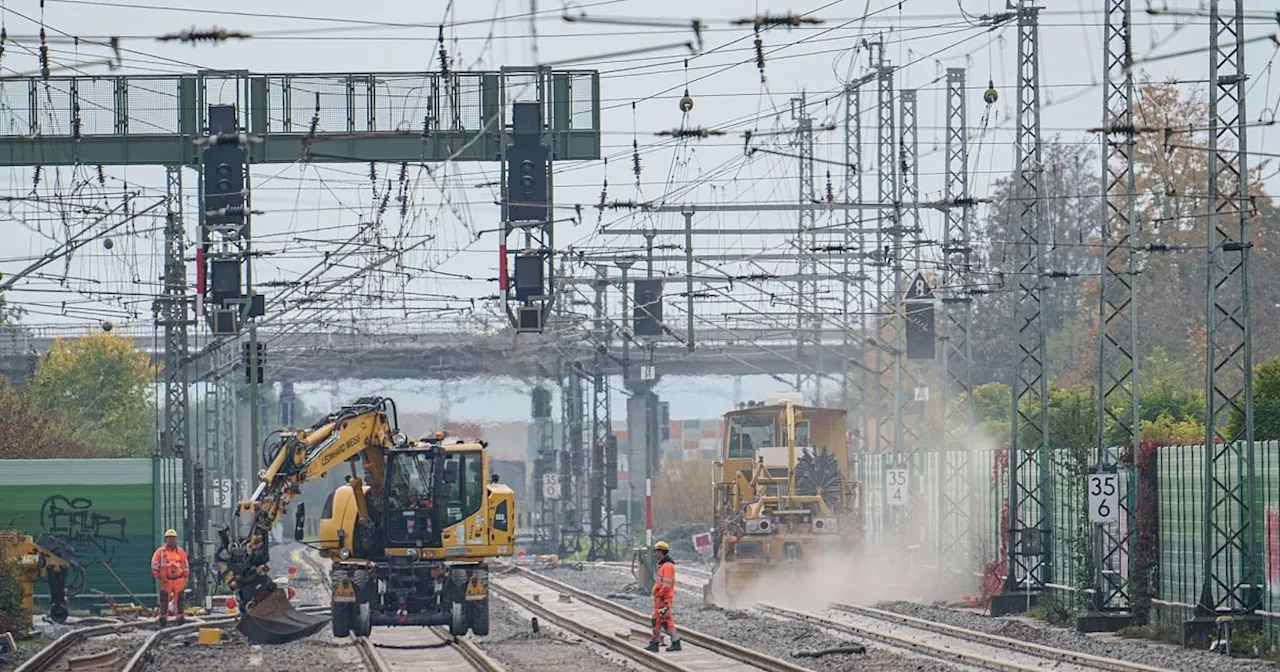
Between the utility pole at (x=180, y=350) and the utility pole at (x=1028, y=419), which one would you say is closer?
the utility pole at (x=1028, y=419)

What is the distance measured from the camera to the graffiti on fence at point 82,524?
41094mm

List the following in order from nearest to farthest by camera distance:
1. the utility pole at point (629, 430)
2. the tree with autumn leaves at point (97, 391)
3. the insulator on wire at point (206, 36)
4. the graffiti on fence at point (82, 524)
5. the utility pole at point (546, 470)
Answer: the insulator on wire at point (206, 36) < the graffiti on fence at point (82, 524) < the utility pole at point (629, 430) < the utility pole at point (546, 470) < the tree with autumn leaves at point (97, 391)

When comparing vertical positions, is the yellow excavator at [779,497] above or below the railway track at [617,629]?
above

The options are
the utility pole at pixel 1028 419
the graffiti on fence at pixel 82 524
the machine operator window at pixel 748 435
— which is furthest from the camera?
the graffiti on fence at pixel 82 524

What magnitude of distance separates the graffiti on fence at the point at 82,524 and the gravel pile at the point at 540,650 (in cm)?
1090

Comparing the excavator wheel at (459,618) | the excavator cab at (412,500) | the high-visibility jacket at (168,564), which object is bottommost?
the excavator wheel at (459,618)

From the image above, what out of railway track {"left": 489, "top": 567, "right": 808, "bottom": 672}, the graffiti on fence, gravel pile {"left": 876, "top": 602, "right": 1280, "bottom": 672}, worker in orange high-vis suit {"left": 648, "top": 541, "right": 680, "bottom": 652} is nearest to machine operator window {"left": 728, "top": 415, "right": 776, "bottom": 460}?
railway track {"left": 489, "top": 567, "right": 808, "bottom": 672}

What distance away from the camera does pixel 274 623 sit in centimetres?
2788

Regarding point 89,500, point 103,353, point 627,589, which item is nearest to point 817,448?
point 627,589

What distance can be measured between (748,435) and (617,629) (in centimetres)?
724

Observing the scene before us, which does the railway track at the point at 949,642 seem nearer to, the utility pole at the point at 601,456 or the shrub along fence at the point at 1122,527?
the shrub along fence at the point at 1122,527

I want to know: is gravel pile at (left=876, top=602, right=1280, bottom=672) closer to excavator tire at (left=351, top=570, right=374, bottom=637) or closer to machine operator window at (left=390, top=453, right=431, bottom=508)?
machine operator window at (left=390, top=453, right=431, bottom=508)

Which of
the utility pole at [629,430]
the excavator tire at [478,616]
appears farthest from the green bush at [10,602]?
the utility pole at [629,430]

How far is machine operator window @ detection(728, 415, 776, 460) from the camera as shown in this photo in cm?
3869
